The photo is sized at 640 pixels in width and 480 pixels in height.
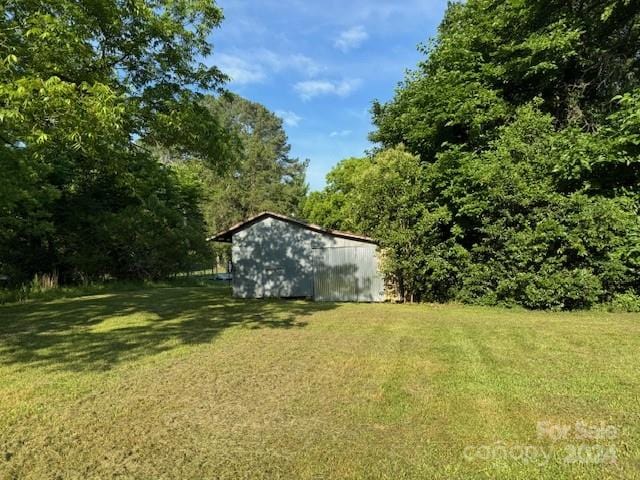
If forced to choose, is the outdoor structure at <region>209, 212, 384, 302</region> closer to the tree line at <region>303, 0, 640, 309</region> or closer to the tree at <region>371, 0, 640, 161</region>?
the tree line at <region>303, 0, 640, 309</region>

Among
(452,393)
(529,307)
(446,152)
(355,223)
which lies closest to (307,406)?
(452,393)

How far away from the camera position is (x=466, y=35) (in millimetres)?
16156

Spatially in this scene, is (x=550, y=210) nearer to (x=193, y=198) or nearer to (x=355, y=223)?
(x=355, y=223)

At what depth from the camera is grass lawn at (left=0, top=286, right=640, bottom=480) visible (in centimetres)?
327

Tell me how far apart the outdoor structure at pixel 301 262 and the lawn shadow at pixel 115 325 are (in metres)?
2.22

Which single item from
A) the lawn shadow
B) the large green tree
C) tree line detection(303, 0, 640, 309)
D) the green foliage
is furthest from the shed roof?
the green foliage

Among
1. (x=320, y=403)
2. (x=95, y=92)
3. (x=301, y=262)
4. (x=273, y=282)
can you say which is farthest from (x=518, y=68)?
(x=320, y=403)

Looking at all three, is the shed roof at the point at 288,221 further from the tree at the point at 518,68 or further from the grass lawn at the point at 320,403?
Answer: the grass lawn at the point at 320,403

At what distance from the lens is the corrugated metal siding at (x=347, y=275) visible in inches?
611

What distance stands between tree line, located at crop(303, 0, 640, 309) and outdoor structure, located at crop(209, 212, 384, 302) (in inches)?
36.1

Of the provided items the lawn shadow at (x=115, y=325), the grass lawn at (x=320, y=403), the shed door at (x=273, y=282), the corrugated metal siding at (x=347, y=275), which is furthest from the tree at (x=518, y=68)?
the grass lawn at (x=320, y=403)

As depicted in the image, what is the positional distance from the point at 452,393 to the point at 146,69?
30.8 feet

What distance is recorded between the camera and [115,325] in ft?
31.0

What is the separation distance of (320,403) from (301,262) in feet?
39.2
